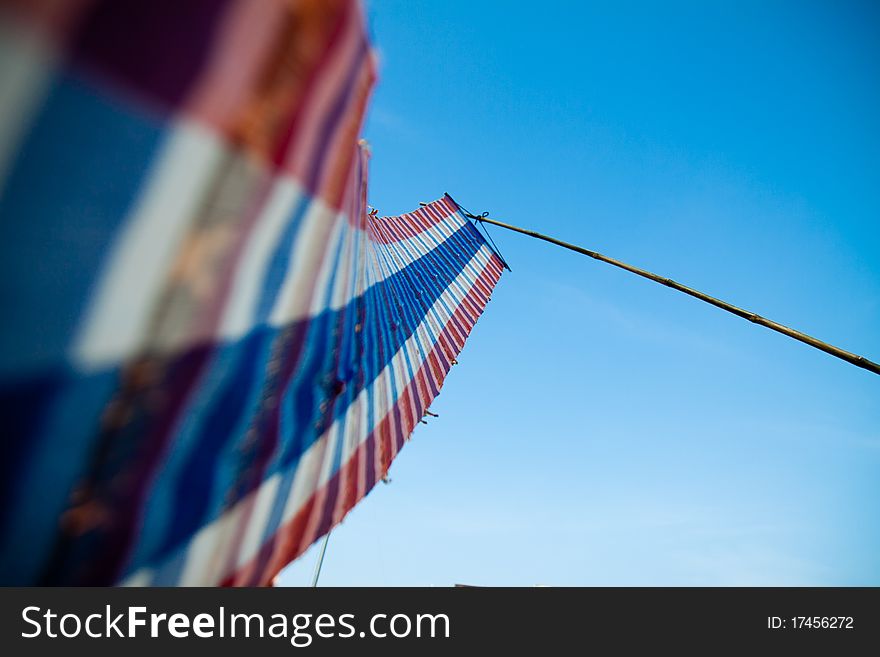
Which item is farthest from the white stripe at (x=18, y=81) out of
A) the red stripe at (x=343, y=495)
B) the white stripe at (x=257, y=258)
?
the red stripe at (x=343, y=495)

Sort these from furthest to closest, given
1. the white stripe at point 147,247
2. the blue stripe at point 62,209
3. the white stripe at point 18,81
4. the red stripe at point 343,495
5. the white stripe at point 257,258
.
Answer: the red stripe at point 343,495
the white stripe at point 257,258
the white stripe at point 147,247
the blue stripe at point 62,209
the white stripe at point 18,81

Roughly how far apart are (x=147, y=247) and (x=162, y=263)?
7 centimetres

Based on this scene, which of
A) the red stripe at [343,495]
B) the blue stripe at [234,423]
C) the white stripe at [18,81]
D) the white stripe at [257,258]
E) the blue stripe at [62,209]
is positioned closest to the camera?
the white stripe at [18,81]

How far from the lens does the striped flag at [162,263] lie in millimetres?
1338

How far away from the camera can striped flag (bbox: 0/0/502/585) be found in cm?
134

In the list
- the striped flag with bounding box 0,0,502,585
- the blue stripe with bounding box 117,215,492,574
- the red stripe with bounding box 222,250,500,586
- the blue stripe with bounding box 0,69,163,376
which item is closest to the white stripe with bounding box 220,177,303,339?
the striped flag with bounding box 0,0,502,585

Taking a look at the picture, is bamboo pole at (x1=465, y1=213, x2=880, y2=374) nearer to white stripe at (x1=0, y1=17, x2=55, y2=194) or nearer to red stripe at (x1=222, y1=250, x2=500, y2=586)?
red stripe at (x1=222, y1=250, x2=500, y2=586)

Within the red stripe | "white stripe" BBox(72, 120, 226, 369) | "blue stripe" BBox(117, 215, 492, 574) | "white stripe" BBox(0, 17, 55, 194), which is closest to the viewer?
"white stripe" BBox(0, 17, 55, 194)

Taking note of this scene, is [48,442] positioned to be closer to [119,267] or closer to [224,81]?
[119,267]

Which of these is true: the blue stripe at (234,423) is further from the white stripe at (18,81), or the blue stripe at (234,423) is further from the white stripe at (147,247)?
the white stripe at (18,81)

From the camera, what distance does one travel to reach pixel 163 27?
137cm

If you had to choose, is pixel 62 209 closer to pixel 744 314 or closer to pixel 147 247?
pixel 147 247
